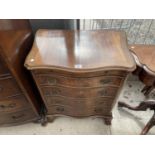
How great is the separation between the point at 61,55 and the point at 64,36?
0.20m

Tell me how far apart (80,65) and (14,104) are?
595 mm

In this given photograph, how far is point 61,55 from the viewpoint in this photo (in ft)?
2.77

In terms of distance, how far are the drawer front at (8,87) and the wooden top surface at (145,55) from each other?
972mm

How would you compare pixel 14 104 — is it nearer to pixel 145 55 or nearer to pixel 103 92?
pixel 103 92

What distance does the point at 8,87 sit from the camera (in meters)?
0.90

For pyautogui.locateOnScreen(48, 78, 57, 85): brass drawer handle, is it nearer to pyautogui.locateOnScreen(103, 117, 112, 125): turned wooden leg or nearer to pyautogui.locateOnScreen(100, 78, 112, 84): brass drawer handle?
pyautogui.locateOnScreen(100, 78, 112, 84): brass drawer handle

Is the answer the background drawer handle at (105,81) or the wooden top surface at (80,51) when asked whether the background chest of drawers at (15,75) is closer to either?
the wooden top surface at (80,51)

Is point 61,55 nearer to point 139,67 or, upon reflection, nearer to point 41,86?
point 41,86

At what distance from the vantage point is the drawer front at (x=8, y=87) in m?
0.85
